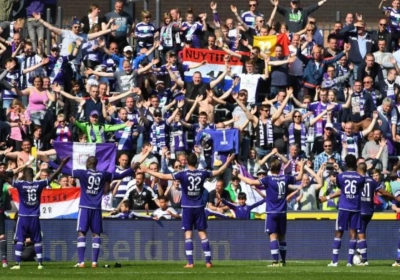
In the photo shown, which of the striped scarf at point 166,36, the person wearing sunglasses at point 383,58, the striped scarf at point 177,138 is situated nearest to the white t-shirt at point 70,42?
the striped scarf at point 166,36

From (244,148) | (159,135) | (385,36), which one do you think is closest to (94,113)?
(159,135)

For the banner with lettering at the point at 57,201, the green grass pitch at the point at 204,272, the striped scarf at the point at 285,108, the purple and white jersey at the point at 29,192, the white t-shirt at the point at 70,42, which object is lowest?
the green grass pitch at the point at 204,272

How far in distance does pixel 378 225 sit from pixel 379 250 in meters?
0.55

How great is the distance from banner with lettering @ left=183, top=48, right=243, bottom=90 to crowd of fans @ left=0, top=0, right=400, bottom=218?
0.14 meters

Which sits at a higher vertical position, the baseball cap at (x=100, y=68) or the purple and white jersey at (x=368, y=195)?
the baseball cap at (x=100, y=68)

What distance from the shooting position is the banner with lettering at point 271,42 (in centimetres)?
3291

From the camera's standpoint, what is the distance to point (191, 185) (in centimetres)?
2444

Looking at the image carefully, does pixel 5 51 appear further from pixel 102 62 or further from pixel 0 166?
pixel 0 166

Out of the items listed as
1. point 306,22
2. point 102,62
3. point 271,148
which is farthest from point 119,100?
point 306,22

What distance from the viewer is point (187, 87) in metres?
31.7

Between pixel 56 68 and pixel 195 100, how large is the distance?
3.47 m

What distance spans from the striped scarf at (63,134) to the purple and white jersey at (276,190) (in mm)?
6645

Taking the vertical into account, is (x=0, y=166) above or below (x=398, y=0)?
below

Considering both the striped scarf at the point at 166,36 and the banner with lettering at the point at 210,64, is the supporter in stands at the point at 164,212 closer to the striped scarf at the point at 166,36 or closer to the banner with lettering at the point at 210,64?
the banner with lettering at the point at 210,64
